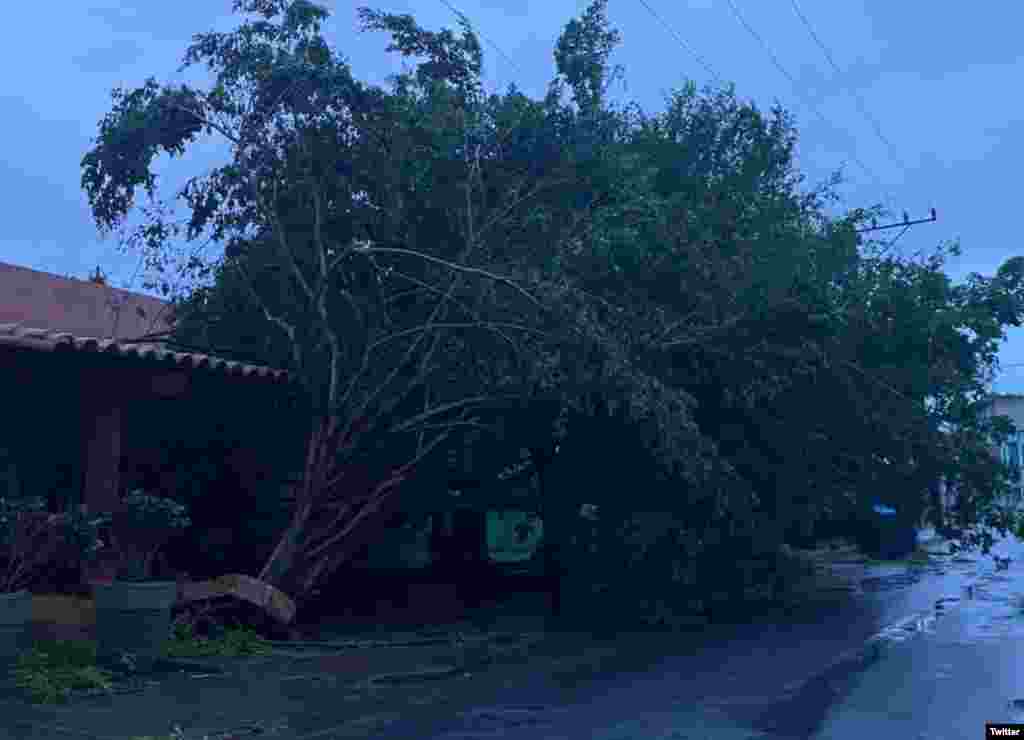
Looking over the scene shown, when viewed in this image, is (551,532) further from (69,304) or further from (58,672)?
(69,304)

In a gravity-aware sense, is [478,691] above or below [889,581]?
below

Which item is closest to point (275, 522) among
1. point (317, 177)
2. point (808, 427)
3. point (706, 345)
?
point (317, 177)

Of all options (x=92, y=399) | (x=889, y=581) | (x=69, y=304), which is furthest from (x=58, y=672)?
(x=889, y=581)

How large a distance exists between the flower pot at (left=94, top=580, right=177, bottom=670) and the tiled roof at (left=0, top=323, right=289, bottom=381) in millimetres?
2485

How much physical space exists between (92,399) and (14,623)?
304 cm

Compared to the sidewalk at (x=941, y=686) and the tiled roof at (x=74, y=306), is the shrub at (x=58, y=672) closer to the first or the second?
the sidewalk at (x=941, y=686)

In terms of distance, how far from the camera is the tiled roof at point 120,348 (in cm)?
1298

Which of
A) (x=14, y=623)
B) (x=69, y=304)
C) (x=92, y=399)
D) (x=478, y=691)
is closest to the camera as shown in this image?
(x=14, y=623)

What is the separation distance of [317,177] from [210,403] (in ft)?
11.0

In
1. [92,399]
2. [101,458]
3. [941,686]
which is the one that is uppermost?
[92,399]

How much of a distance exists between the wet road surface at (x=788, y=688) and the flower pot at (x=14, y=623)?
422 cm

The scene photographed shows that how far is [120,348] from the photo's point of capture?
44.8 feet

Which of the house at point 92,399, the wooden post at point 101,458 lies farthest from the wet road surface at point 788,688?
the house at point 92,399

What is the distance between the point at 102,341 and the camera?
44.6 feet
